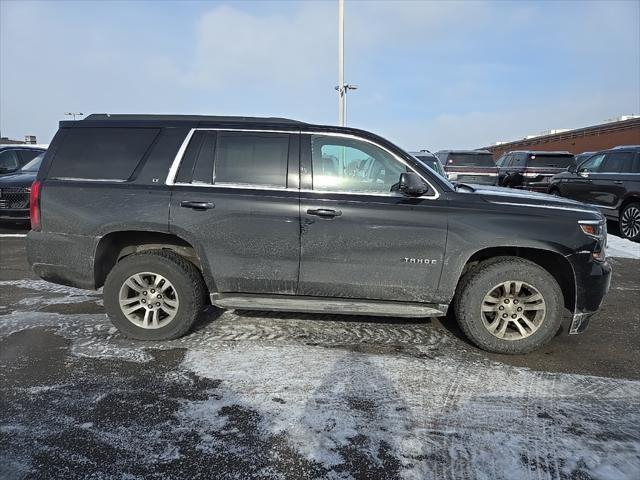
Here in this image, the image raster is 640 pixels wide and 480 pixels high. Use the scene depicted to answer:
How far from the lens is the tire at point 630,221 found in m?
9.18

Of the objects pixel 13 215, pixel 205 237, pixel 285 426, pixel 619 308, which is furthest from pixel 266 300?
pixel 13 215

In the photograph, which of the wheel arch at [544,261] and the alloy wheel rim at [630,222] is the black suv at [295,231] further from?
the alloy wheel rim at [630,222]

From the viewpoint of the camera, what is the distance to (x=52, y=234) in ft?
13.1

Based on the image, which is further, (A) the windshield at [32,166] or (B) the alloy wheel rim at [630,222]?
(A) the windshield at [32,166]

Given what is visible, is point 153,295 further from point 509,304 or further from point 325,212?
point 509,304

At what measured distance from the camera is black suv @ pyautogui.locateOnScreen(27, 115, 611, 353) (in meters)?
3.75

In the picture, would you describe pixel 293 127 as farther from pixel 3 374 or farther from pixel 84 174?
pixel 3 374

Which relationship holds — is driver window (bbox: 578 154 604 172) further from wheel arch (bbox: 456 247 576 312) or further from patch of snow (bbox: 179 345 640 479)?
patch of snow (bbox: 179 345 640 479)

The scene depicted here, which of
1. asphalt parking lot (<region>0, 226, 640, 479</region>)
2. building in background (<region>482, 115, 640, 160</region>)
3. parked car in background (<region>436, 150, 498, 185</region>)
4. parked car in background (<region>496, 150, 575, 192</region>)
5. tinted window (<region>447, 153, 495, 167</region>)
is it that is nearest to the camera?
asphalt parking lot (<region>0, 226, 640, 479</region>)

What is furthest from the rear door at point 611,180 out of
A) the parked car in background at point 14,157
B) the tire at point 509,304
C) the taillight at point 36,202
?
the parked car in background at point 14,157

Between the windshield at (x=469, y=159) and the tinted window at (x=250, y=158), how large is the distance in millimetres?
11273

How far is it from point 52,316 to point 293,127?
3.11 metres

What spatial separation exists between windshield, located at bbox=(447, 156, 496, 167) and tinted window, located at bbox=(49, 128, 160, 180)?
1174 cm

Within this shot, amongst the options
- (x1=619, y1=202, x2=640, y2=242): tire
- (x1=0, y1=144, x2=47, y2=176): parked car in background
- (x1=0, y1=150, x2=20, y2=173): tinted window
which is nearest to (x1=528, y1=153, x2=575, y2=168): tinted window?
(x1=619, y1=202, x2=640, y2=242): tire
